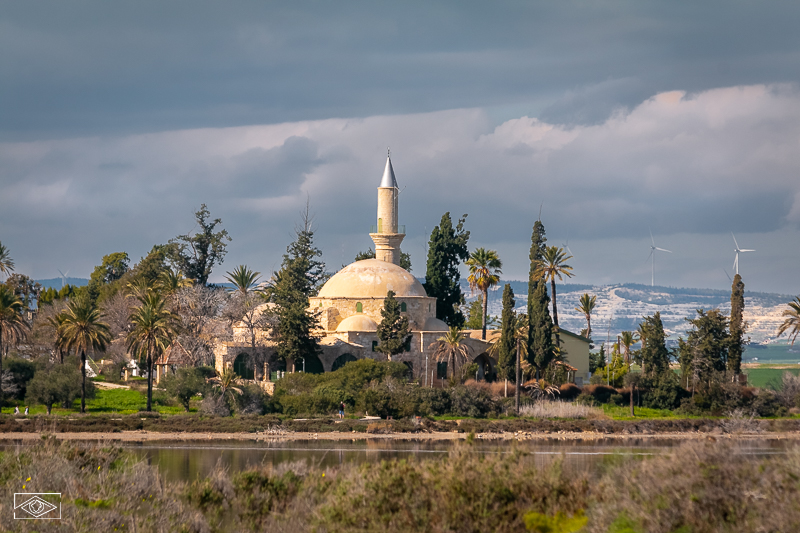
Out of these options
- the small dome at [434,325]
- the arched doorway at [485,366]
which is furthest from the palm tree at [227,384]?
the arched doorway at [485,366]

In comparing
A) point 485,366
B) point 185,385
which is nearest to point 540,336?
point 485,366

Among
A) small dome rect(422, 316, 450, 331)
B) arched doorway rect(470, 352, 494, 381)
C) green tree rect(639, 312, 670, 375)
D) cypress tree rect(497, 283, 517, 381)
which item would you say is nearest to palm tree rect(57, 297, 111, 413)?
cypress tree rect(497, 283, 517, 381)

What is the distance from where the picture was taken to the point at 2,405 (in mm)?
44531

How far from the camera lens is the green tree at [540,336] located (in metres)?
49.5

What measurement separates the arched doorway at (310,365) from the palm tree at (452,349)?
6.38m

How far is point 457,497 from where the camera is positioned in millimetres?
14062

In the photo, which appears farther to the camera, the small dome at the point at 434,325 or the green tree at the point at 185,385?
the small dome at the point at 434,325

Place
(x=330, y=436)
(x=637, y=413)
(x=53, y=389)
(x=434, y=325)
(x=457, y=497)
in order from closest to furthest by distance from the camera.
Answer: (x=457, y=497)
(x=330, y=436)
(x=53, y=389)
(x=637, y=413)
(x=434, y=325)

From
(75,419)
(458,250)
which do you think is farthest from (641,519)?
(458,250)

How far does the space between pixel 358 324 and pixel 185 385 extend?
1234 centimetres

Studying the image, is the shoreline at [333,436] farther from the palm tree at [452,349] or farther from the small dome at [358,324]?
the small dome at [358,324]

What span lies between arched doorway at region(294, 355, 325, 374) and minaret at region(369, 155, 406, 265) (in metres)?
12.7

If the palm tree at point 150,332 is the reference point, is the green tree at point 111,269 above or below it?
above

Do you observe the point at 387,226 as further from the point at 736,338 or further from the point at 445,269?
the point at 736,338
